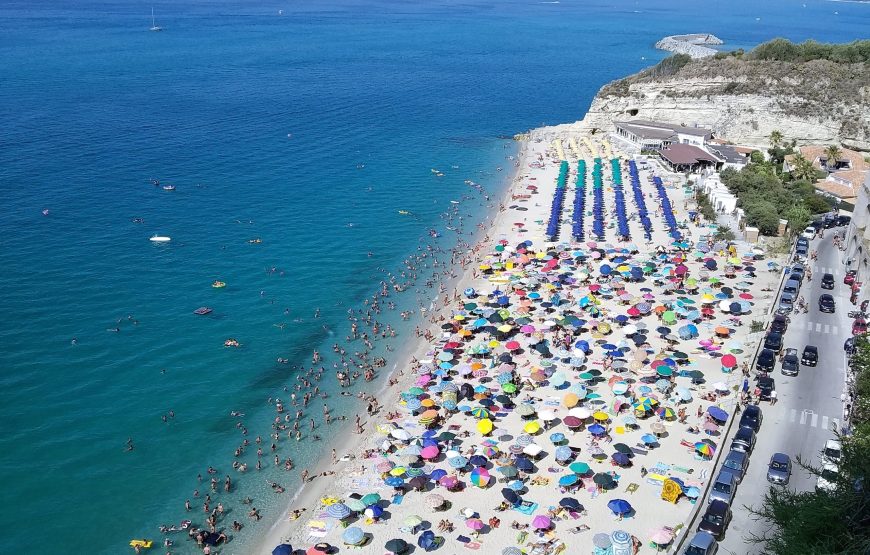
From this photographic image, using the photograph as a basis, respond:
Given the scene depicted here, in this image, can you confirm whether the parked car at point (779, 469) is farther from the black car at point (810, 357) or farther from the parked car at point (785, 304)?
the parked car at point (785, 304)

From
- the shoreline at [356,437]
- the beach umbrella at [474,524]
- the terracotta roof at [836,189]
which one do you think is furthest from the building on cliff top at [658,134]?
the beach umbrella at [474,524]

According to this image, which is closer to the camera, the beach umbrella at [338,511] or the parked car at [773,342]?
the beach umbrella at [338,511]

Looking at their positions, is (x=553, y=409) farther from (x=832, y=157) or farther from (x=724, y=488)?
(x=832, y=157)

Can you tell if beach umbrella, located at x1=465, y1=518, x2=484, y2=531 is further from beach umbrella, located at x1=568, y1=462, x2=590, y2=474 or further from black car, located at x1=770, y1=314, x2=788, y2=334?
black car, located at x1=770, y1=314, x2=788, y2=334

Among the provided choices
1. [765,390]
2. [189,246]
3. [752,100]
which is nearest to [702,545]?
[765,390]

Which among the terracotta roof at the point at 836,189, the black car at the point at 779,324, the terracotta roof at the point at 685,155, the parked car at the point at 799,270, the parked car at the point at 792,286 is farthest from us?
the terracotta roof at the point at 685,155

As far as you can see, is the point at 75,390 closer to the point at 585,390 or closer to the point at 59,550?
the point at 59,550

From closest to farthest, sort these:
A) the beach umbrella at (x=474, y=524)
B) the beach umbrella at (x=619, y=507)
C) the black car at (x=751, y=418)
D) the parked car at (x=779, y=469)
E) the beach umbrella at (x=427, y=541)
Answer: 1. the beach umbrella at (x=427, y=541)
2. the beach umbrella at (x=474, y=524)
3. the beach umbrella at (x=619, y=507)
4. the parked car at (x=779, y=469)
5. the black car at (x=751, y=418)
